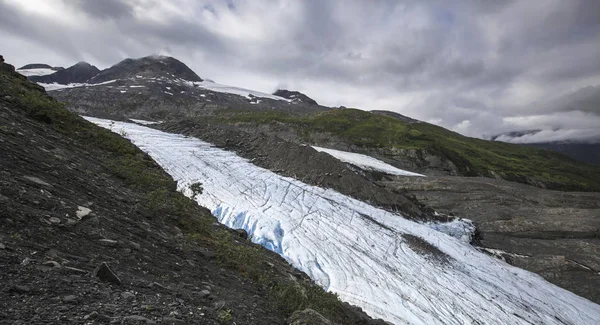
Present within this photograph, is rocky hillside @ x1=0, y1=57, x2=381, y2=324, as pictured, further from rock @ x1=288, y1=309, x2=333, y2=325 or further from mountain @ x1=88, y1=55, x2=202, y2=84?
mountain @ x1=88, y1=55, x2=202, y2=84

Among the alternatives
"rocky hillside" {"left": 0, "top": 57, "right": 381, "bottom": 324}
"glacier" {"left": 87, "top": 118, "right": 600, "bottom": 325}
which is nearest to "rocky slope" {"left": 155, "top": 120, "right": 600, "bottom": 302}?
"glacier" {"left": 87, "top": 118, "right": 600, "bottom": 325}

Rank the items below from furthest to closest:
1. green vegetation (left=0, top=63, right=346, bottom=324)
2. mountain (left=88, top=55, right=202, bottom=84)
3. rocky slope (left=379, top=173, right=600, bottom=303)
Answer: mountain (left=88, top=55, right=202, bottom=84)
rocky slope (left=379, top=173, right=600, bottom=303)
green vegetation (left=0, top=63, right=346, bottom=324)

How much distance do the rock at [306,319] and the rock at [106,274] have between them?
3202 millimetres

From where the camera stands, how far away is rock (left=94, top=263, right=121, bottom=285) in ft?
15.7

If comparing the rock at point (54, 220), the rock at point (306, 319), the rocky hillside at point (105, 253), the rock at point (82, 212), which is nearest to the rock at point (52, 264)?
the rocky hillside at point (105, 253)

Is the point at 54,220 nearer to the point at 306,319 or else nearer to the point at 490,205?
the point at 306,319

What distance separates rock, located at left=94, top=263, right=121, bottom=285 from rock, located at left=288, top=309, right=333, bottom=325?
3.20 meters

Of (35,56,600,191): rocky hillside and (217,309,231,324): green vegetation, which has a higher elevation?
(35,56,600,191): rocky hillside

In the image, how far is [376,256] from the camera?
19469mm

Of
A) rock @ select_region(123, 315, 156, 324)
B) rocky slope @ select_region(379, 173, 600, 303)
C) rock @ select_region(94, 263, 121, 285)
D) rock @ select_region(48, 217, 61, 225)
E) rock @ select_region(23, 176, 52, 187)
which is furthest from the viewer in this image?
rocky slope @ select_region(379, 173, 600, 303)

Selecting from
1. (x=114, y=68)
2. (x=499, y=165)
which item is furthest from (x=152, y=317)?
(x=114, y=68)

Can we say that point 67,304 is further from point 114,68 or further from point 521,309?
point 114,68

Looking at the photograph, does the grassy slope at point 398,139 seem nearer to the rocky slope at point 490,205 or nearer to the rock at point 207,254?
the rocky slope at point 490,205

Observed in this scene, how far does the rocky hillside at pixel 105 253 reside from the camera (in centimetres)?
409
